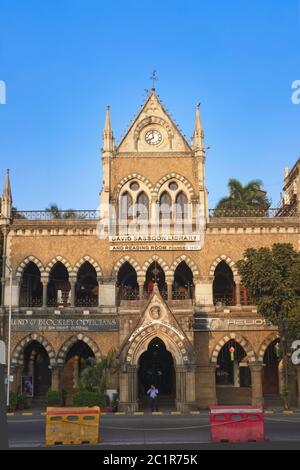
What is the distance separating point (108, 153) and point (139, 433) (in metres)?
22.0

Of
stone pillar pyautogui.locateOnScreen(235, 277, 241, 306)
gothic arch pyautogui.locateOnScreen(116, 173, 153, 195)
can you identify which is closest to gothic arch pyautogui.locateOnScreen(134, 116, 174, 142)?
gothic arch pyautogui.locateOnScreen(116, 173, 153, 195)

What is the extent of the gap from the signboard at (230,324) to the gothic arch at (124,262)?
463cm

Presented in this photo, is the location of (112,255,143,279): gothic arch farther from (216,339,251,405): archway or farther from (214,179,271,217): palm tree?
(214,179,271,217): palm tree

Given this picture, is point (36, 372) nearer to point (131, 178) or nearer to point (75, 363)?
point (75, 363)

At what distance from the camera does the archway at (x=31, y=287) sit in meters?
39.2

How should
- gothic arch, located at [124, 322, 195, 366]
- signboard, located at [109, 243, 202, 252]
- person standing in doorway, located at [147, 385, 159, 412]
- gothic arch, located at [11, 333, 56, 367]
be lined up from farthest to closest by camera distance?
signboard, located at [109, 243, 202, 252]
gothic arch, located at [11, 333, 56, 367]
gothic arch, located at [124, 322, 195, 366]
person standing in doorway, located at [147, 385, 159, 412]

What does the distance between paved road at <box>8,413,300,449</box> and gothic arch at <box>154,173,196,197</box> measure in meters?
15.3

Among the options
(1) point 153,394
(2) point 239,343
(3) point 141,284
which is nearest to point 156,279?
(3) point 141,284

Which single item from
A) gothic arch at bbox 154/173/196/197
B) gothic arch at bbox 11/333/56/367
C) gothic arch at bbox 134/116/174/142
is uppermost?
gothic arch at bbox 134/116/174/142

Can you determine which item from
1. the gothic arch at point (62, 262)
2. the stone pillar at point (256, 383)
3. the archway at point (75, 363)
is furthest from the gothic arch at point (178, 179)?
the stone pillar at point (256, 383)

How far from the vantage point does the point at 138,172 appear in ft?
130

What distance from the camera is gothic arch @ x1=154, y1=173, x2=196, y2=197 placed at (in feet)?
128

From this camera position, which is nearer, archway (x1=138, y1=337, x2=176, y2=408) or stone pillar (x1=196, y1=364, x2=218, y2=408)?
stone pillar (x1=196, y1=364, x2=218, y2=408)
